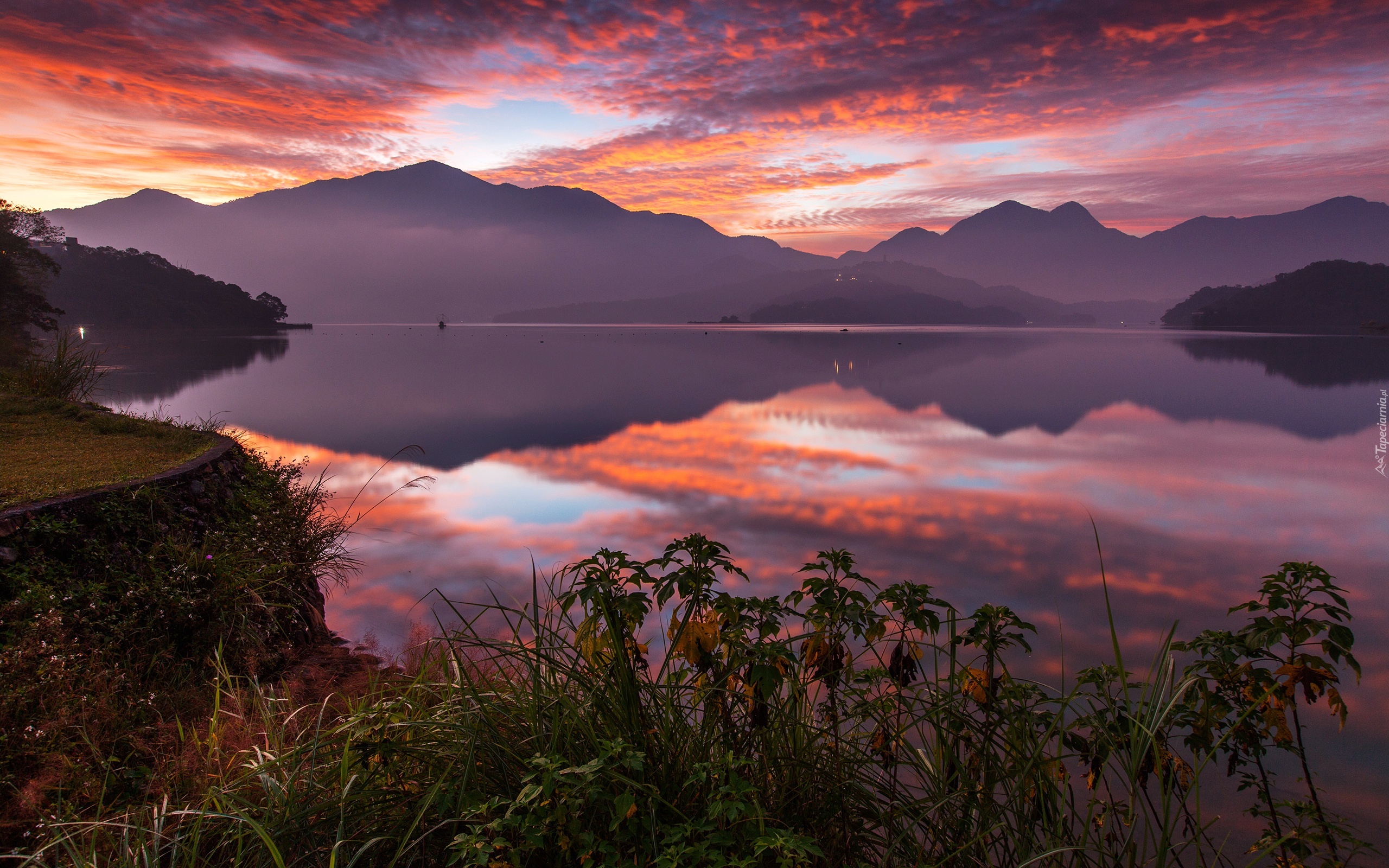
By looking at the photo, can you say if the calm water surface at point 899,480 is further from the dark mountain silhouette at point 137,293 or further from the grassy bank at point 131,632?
the dark mountain silhouette at point 137,293

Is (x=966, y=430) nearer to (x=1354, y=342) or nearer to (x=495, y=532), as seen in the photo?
(x=495, y=532)

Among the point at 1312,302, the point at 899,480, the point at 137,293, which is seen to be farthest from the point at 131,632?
the point at 1312,302

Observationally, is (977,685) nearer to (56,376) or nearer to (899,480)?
(899,480)

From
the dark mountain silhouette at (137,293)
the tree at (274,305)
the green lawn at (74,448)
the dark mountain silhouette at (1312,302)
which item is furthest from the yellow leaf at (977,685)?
the dark mountain silhouette at (1312,302)

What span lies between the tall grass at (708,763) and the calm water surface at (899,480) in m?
2.69

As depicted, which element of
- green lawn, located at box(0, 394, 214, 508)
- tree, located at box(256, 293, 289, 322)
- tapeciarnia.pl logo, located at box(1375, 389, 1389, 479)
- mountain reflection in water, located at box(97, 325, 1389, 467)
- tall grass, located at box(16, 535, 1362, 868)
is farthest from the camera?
tree, located at box(256, 293, 289, 322)

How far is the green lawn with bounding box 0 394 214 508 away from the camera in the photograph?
245 inches

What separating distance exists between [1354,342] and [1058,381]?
61017mm

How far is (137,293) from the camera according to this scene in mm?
102250

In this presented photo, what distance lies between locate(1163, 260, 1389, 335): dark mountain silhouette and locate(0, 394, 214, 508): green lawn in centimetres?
15847

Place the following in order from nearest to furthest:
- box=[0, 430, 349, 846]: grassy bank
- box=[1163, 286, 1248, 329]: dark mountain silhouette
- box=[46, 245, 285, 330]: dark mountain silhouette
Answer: box=[0, 430, 349, 846]: grassy bank
box=[46, 245, 285, 330]: dark mountain silhouette
box=[1163, 286, 1248, 329]: dark mountain silhouette

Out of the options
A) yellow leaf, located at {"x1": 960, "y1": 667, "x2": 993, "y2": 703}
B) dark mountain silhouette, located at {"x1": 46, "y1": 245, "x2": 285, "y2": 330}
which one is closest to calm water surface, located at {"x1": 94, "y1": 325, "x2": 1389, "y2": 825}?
yellow leaf, located at {"x1": 960, "y1": 667, "x2": 993, "y2": 703}

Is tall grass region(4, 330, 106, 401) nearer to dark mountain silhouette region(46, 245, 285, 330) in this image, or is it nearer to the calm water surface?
the calm water surface

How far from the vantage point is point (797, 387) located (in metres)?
33.5
